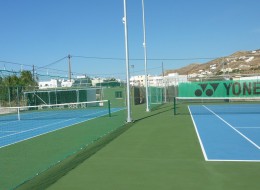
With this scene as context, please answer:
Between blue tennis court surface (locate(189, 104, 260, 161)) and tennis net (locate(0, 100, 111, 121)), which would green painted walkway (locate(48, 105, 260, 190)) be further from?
tennis net (locate(0, 100, 111, 121))

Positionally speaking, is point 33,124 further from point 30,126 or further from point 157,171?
point 157,171

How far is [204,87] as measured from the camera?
107 ft

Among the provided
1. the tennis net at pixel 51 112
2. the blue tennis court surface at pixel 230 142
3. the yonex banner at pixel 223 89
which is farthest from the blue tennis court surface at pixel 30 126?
the yonex banner at pixel 223 89

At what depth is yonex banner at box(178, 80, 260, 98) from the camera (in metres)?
30.5

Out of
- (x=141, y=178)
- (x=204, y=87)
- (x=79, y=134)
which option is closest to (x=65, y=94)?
(x=204, y=87)

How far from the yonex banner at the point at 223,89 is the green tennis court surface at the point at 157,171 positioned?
22.6 m

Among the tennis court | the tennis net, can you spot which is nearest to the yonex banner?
the tennis net

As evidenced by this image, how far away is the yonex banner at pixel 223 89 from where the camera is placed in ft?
100

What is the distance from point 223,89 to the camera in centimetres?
3186

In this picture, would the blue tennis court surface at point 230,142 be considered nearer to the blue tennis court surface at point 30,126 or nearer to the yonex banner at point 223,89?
the blue tennis court surface at point 30,126

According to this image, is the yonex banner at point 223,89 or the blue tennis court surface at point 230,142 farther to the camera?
the yonex banner at point 223,89

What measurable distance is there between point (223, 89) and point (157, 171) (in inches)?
1040

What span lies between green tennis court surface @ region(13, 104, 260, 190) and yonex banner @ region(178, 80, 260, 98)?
22616 millimetres

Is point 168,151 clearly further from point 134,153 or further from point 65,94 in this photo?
point 65,94
